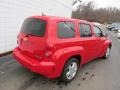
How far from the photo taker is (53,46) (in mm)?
4359

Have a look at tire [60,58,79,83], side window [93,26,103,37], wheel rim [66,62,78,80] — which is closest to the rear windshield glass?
tire [60,58,79,83]

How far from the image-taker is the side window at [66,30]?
4687 mm

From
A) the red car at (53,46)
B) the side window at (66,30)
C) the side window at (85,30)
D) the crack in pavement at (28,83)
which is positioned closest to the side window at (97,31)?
the side window at (85,30)

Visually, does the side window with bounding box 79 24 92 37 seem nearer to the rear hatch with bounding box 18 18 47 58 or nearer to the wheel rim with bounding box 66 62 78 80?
the wheel rim with bounding box 66 62 78 80

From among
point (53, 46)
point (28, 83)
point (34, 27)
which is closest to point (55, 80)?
point (28, 83)

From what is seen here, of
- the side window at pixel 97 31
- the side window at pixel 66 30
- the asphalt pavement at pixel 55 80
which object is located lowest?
the asphalt pavement at pixel 55 80

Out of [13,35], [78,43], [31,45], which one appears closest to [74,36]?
[78,43]

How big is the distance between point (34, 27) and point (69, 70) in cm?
152

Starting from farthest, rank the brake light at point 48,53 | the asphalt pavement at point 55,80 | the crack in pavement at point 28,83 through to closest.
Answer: the asphalt pavement at point 55,80 < the crack in pavement at point 28,83 < the brake light at point 48,53

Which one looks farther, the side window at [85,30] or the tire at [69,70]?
the side window at [85,30]

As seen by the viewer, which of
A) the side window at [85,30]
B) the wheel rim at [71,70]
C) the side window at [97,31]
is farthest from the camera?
the side window at [97,31]

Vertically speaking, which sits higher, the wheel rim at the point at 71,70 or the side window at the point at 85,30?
→ the side window at the point at 85,30

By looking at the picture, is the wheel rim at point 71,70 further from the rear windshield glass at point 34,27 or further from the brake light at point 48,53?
the rear windshield glass at point 34,27

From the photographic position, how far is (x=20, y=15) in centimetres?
812
